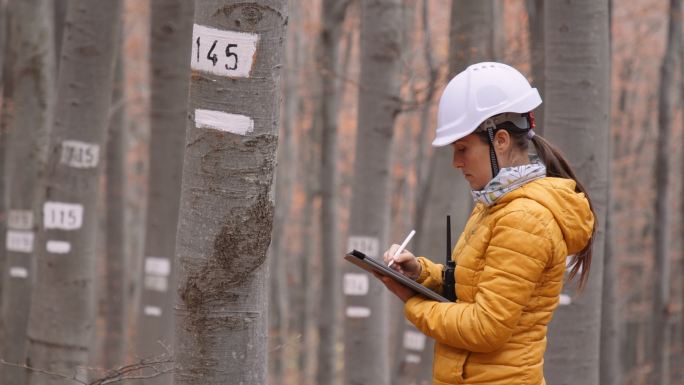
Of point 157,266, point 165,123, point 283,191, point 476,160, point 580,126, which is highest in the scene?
point 283,191

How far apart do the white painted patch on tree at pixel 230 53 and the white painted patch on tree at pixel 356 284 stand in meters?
6.66

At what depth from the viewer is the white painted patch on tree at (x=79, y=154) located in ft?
21.0

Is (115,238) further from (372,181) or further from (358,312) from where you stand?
(372,181)

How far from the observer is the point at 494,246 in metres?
3.07

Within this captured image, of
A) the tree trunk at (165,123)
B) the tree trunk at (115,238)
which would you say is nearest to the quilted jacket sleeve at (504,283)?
the tree trunk at (165,123)

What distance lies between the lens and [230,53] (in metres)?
3.06

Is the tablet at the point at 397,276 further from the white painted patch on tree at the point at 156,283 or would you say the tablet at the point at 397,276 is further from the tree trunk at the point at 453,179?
the white painted patch on tree at the point at 156,283

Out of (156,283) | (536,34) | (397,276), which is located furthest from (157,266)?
(397,276)

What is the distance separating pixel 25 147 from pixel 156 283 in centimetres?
217

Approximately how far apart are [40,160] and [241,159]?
6.49m

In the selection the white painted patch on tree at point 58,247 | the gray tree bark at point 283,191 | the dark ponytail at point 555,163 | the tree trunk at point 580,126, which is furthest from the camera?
the gray tree bark at point 283,191

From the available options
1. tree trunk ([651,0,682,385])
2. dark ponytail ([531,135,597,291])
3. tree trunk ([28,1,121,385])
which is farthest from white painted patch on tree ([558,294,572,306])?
tree trunk ([651,0,682,385])

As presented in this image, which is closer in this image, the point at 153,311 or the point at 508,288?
the point at 508,288

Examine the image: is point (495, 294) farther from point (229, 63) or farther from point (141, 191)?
point (141, 191)
